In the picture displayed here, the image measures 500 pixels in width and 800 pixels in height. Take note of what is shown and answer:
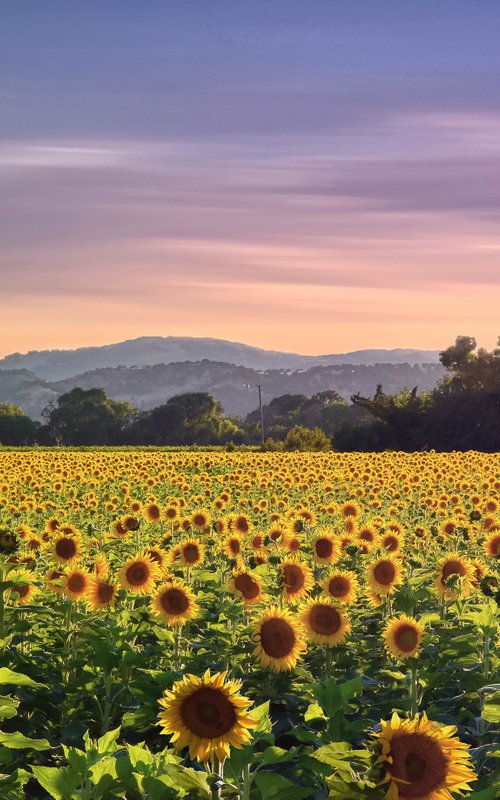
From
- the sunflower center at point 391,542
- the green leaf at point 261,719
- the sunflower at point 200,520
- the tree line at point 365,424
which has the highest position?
the tree line at point 365,424

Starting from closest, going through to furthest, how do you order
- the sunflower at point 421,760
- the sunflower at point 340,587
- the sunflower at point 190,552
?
the sunflower at point 421,760 → the sunflower at point 340,587 → the sunflower at point 190,552

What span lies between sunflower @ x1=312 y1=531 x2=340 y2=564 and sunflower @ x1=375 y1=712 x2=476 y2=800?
785cm

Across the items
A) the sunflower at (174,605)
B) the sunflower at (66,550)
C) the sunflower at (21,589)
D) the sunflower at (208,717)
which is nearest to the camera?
the sunflower at (208,717)

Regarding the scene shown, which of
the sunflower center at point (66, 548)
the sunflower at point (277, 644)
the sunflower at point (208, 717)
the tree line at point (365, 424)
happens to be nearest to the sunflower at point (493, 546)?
the sunflower center at point (66, 548)

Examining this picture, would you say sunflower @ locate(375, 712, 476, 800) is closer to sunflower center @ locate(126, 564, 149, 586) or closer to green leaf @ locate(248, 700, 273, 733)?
green leaf @ locate(248, 700, 273, 733)

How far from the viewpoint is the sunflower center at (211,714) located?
4.11 metres

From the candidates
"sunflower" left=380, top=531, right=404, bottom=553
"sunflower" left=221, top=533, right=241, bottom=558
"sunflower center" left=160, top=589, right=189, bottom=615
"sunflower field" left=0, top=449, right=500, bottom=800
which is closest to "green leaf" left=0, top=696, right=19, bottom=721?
"sunflower field" left=0, top=449, right=500, bottom=800

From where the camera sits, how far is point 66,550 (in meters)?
10.4

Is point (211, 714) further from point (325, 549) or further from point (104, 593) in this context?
point (325, 549)

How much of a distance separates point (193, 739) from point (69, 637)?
15.9 feet

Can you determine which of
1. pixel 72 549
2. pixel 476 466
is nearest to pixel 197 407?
pixel 476 466

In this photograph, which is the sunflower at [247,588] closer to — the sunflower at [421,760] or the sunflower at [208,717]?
the sunflower at [208,717]

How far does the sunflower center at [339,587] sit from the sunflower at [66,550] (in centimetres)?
279

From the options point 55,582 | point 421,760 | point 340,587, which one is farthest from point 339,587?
point 421,760
